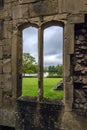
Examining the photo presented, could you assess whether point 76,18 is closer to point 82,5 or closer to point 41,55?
point 82,5

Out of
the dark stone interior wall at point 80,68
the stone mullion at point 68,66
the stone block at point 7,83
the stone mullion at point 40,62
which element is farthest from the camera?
the stone block at point 7,83

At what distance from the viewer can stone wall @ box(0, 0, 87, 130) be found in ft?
20.0

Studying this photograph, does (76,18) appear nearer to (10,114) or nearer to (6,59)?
(6,59)

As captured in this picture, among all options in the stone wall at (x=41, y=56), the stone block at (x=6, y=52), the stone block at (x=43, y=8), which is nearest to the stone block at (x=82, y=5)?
the stone wall at (x=41, y=56)

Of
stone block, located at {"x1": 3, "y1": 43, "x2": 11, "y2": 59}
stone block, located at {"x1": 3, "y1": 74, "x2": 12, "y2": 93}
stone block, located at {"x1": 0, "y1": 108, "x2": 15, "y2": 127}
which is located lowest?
stone block, located at {"x1": 0, "y1": 108, "x2": 15, "y2": 127}

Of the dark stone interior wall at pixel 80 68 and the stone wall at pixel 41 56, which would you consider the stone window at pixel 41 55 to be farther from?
the dark stone interior wall at pixel 80 68

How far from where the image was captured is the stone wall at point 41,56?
611 cm

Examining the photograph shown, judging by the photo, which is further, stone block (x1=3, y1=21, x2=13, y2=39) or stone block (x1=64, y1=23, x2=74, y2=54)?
stone block (x1=3, y1=21, x2=13, y2=39)

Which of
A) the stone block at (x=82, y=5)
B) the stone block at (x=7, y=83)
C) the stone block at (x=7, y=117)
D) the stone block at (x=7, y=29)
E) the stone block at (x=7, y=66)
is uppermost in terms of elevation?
the stone block at (x=82, y=5)

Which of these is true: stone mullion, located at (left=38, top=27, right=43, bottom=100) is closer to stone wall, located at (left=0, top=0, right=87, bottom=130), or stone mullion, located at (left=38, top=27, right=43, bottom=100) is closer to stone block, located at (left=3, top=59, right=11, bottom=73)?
stone wall, located at (left=0, top=0, right=87, bottom=130)

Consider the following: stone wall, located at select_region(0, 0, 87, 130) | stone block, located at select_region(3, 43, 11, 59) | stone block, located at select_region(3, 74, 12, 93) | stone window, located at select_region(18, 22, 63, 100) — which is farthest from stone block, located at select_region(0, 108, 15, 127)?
stone block, located at select_region(3, 43, 11, 59)

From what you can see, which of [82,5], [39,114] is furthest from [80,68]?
[39,114]

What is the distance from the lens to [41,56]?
6590mm

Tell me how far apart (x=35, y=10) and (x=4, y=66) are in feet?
5.52
